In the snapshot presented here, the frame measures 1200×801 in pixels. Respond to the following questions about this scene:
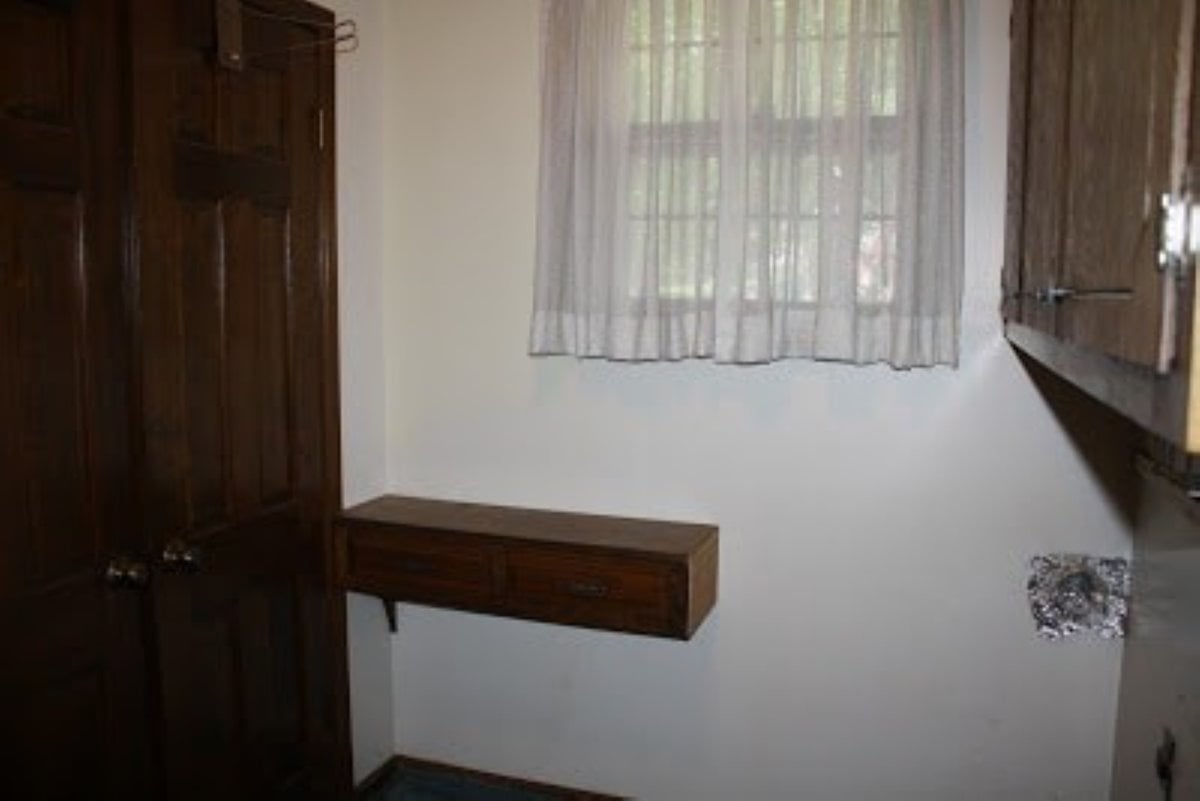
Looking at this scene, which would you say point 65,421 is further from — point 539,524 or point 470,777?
point 470,777

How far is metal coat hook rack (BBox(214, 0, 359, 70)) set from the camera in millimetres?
1951

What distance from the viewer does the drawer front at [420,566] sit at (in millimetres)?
2336

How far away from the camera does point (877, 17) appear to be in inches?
80.4

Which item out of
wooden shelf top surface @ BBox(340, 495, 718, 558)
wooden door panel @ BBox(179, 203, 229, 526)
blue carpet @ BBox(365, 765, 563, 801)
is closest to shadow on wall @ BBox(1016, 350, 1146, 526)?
wooden shelf top surface @ BBox(340, 495, 718, 558)

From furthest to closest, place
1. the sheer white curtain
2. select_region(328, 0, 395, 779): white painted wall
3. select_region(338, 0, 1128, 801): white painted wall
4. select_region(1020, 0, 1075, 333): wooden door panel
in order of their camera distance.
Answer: select_region(328, 0, 395, 779): white painted wall → select_region(338, 0, 1128, 801): white painted wall → the sheer white curtain → select_region(1020, 0, 1075, 333): wooden door panel

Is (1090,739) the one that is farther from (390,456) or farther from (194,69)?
(194,69)

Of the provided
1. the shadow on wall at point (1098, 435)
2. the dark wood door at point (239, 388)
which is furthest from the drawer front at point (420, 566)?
the shadow on wall at point (1098, 435)

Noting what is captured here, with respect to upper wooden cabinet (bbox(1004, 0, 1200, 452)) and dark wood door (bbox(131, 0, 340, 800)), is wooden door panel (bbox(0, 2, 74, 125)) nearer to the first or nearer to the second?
dark wood door (bbox(131, 0, 340, 800))

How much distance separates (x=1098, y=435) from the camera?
2078 mm

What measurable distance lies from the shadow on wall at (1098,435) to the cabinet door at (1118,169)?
97 centimetres

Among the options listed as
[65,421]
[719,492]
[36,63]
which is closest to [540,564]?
[719,492]

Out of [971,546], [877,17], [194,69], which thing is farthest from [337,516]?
[877,17]

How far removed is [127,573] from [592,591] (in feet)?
3.41

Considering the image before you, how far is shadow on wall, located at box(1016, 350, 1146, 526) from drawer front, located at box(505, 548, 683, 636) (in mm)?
988
